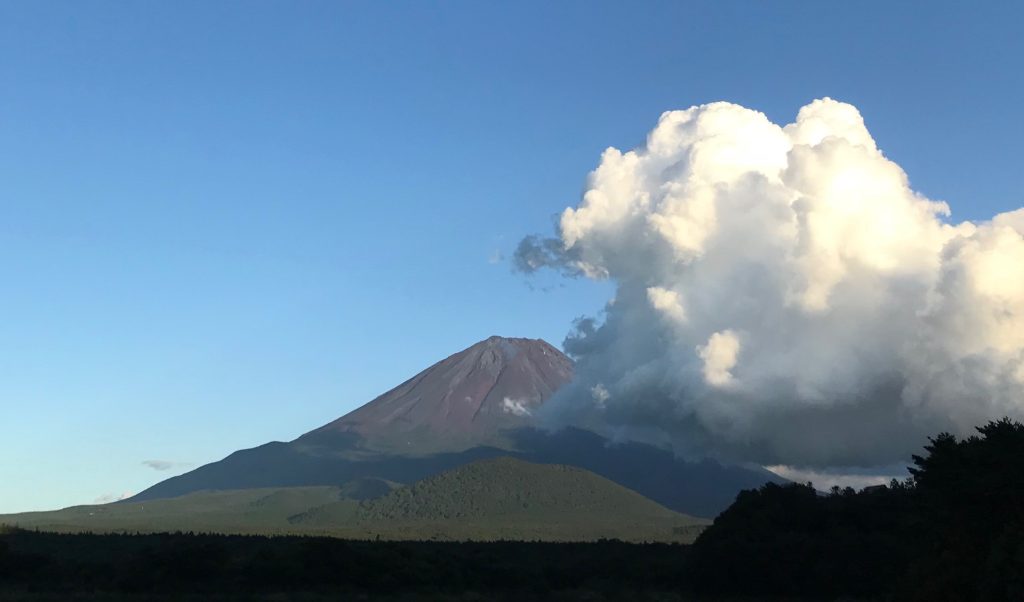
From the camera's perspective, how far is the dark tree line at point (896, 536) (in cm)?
3541

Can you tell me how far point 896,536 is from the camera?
7381cm

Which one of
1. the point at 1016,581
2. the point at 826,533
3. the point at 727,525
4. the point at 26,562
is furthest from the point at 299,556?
the point at 1016,581

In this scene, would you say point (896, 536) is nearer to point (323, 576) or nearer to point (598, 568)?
point (598, 568)

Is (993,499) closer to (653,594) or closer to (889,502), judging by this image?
A: (653,594)

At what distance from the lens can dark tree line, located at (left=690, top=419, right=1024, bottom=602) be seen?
116 ft

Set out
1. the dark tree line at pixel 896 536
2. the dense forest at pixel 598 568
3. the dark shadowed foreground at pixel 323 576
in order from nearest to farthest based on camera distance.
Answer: the dark tree line at pixel 896 536 < the dark shadowed foreground at pixel 323 576 < the dense forest at pixel 598 568

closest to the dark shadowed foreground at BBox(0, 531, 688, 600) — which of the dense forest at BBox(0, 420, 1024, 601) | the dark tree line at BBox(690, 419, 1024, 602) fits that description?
the dense forest at BBox(0, 420, 1024, 601)

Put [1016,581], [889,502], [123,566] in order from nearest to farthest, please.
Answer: [1016,581] < [123,566] < [889,502]

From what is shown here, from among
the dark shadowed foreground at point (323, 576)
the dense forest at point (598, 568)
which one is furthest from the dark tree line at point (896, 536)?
the dark shadowed foreground at point (323, 576)

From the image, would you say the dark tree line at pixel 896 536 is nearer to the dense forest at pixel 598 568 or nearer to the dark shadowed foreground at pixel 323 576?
the dense forest at pixel 598 568

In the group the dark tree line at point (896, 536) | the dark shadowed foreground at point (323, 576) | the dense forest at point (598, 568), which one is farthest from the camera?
the dense forest at point (598, 568)

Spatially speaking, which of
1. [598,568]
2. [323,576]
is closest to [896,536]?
[598,568]

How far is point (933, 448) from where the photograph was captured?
41.2 m

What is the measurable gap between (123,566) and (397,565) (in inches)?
707
